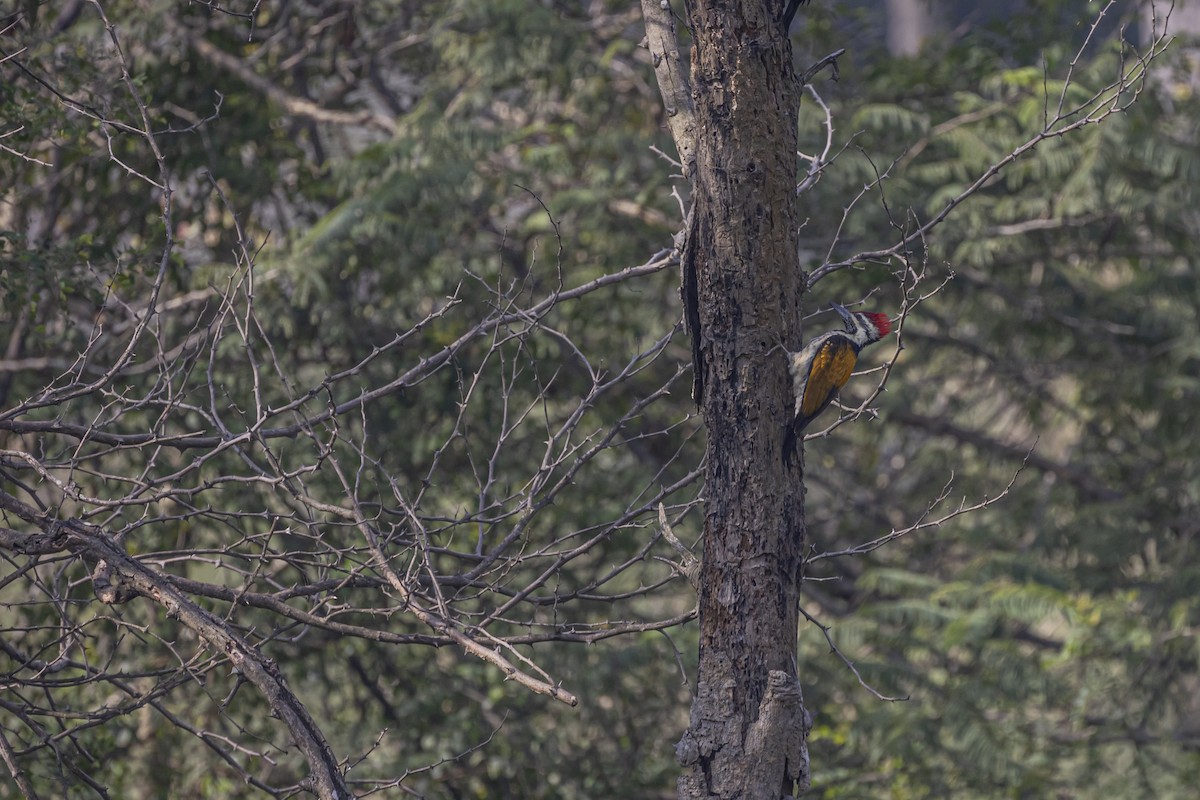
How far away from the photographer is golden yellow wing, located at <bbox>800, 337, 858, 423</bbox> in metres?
2.84

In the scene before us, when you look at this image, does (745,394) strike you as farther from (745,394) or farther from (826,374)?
(826,374)

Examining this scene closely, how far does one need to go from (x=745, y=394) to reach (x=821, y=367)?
1.24 ft

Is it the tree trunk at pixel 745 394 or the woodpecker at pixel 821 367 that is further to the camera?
the woodpecker at pixel 821 367

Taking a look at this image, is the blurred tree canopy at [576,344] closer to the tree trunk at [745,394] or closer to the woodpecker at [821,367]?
the woodpecker at [821,367]

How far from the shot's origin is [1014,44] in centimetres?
716

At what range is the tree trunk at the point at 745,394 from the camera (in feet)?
8.37

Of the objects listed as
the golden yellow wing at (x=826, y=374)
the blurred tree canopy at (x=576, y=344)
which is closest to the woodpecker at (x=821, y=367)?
the golden yellow wing at (x=826, y=374)

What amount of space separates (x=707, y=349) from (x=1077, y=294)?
4.88 m

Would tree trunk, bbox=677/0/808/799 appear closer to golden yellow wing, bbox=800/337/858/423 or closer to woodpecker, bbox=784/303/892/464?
woodpecker, bbox=784/303/892/464

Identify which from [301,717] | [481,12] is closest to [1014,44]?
[481,12]

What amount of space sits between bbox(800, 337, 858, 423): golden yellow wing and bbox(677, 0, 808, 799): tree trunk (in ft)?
0.54

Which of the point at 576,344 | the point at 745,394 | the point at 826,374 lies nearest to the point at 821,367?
the point at 826,374

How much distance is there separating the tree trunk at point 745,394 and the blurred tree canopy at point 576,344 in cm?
246

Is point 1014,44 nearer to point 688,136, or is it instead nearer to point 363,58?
point 363,58
